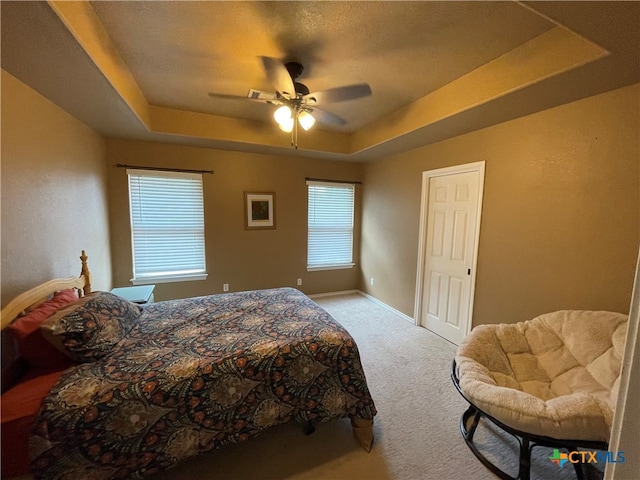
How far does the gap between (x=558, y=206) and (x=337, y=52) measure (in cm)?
223

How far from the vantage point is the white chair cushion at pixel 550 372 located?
1296 millimetres

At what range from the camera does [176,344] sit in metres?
1.69

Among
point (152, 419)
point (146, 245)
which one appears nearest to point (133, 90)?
point (146, 245)

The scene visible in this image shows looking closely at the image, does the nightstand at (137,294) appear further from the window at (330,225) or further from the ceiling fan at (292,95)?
the window at (330,225)

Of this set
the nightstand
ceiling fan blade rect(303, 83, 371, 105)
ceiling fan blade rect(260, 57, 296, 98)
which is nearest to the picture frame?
the nightstand

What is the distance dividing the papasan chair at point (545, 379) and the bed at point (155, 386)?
74 centimetres

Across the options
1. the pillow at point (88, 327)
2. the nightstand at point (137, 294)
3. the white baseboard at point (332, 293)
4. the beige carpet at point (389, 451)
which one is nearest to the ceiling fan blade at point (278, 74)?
the pillow at point (88, 327)

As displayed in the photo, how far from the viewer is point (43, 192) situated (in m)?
1.98

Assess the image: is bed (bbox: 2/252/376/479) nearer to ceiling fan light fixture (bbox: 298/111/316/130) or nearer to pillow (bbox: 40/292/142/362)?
pillow (bbox: 40/292/142/362)

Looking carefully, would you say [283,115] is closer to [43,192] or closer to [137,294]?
[43,192]

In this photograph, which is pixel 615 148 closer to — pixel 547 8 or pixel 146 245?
pixel 547 8

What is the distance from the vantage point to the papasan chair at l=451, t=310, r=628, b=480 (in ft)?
4.26

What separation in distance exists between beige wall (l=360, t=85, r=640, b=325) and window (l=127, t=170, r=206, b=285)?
3373 mm

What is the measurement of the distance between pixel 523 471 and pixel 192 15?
333 cm
